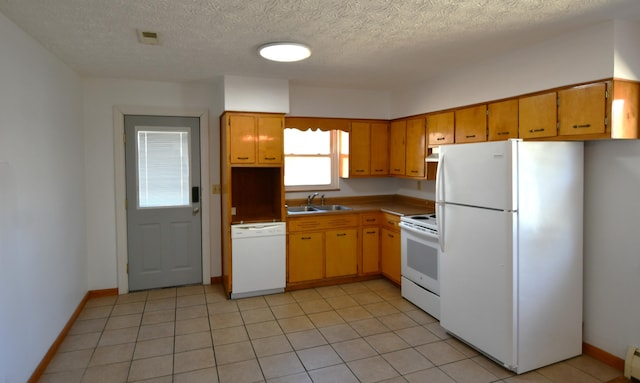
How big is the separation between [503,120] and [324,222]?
2.14 m

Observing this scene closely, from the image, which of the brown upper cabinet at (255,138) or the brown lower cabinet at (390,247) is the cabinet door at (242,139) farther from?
the brown lower cabinet at (390,247)

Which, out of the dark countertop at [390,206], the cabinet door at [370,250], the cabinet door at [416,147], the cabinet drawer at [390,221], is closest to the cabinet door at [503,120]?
the cabinet door at [416,147]

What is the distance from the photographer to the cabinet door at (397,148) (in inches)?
188

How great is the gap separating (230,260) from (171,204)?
3.31 ft

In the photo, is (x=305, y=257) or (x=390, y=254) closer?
(x=305, y=257)

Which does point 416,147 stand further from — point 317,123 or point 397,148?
point 317,123

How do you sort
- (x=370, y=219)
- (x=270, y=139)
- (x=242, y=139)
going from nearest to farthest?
(x=242, y=139) → (x=270, y=139) → (x=370, y=219)

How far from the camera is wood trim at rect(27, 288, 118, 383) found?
2656mm

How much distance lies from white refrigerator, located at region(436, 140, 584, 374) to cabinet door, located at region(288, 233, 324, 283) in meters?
1.80

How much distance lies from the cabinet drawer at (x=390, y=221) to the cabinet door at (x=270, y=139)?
1.42m

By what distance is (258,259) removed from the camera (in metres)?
4.23

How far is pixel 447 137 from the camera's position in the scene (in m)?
4.00

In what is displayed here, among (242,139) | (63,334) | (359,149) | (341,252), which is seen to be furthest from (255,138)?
(63,334)

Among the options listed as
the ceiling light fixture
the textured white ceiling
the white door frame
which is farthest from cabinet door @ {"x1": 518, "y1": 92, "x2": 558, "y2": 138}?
the white door frame
